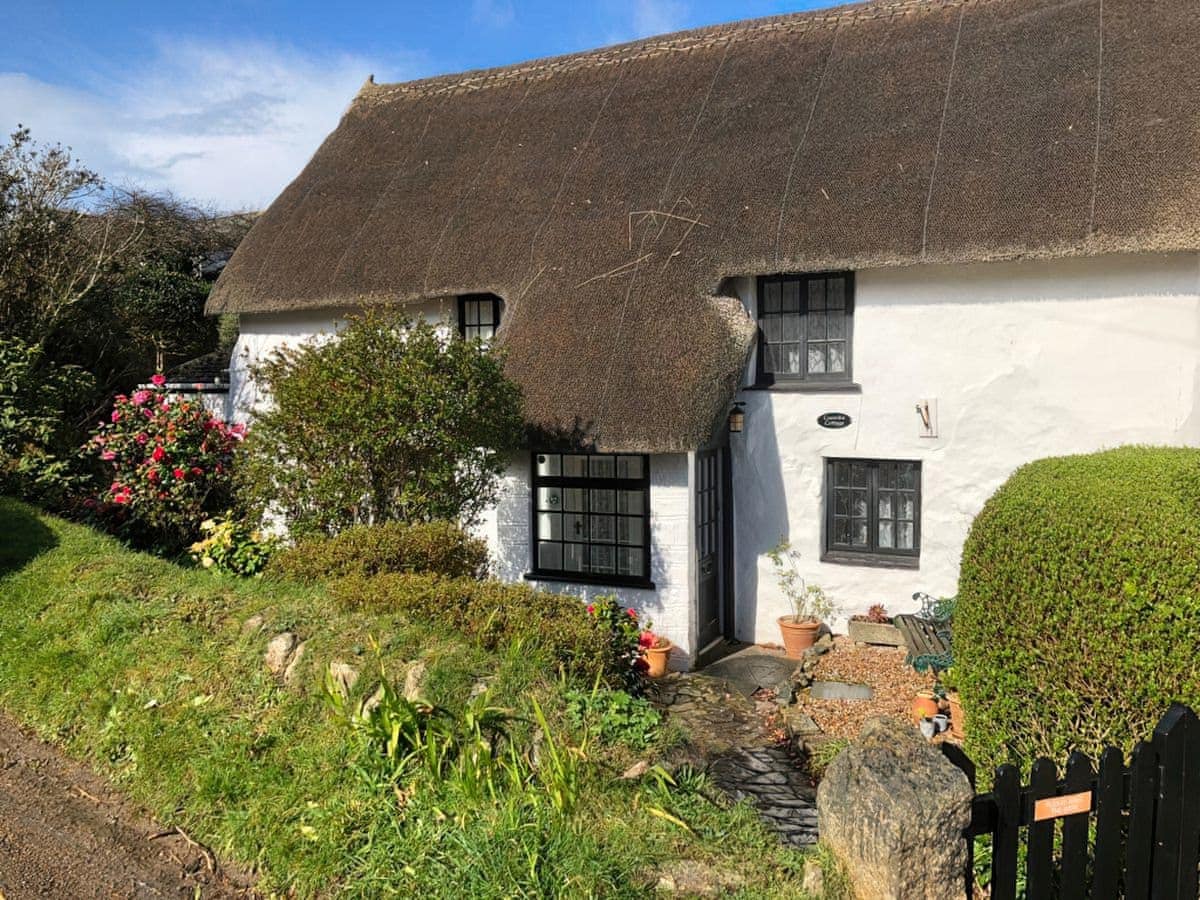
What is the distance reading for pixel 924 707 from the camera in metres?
7.56

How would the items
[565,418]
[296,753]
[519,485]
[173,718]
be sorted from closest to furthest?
[296,753] → [173,718] → [565,418] → [519,485]

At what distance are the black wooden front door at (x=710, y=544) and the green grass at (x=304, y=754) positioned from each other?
4946 millimetres

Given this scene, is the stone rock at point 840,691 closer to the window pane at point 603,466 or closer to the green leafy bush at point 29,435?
the window pane at point 603,466

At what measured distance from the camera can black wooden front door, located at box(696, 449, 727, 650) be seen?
9.90 metres

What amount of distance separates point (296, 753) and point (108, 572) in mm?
3101

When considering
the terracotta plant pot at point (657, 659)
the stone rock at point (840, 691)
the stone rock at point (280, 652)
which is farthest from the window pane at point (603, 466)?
the stone rock at point (280, 652)

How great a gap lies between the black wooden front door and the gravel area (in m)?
1.42

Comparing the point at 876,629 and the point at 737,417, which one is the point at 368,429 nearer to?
the point at 737,417

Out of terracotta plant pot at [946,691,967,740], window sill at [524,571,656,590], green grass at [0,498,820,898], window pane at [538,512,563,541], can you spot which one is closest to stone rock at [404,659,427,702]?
green grass at [0,498,820,898]

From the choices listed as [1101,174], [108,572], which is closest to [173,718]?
[108,572]

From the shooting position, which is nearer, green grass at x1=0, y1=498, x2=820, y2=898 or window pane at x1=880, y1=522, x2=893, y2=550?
green grass at x1=0, y1=498, x2=820, y2=898

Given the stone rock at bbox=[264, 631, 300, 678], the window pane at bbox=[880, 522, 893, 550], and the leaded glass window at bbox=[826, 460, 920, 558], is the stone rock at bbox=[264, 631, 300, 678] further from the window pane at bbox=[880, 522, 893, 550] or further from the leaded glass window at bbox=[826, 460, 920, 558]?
the window pane at bbox=[880, 522, 893, 550]

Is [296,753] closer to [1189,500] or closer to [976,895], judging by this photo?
[976,895]

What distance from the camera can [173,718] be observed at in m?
4.89
